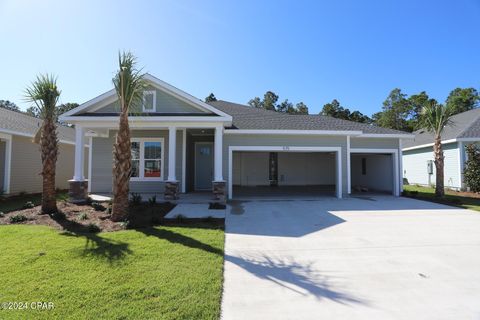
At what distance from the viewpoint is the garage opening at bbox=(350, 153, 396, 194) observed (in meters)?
14.8

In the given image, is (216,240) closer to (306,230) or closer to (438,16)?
(306,230)

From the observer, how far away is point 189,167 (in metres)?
13.7

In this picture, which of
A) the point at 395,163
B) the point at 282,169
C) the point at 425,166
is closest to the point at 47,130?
the point at 282,169

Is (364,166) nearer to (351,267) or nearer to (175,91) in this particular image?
(175,91)

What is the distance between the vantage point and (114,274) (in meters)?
3.87

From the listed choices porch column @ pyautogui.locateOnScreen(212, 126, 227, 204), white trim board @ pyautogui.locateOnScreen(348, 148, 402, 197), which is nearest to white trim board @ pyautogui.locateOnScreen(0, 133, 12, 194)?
porch column @ pyautogui.locateOnScreen(212, 126, 227, 204)

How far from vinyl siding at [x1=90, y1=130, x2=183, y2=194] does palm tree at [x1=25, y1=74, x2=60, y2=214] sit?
4681 mm

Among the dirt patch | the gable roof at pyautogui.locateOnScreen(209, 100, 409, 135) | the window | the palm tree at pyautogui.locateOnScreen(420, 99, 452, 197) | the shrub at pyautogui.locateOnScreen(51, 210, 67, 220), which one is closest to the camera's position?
the dirt patch

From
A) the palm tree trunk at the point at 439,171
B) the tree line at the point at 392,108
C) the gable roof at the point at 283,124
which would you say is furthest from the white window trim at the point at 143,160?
the tree line at the point at 392,108

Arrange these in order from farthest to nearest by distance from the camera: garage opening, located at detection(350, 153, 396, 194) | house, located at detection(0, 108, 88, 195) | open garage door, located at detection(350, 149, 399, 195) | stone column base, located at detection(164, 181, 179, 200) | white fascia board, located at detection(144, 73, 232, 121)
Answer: garage opening, located at detection(350, 153, 396, 194), open garage door, located at detection(350, 149, 399, 195), house, located at detection(0, 108, 88, 195), white fascia board, located at detection(144, 73, 232, 121), stone column base, located at detection(164, 181, 179, 200)

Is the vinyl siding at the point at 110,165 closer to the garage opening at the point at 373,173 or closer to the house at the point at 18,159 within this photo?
the house at the point at 18,159

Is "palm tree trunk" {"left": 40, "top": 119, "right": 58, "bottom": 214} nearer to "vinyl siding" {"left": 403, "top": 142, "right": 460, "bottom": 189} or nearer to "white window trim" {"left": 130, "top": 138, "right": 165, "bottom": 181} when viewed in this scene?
"white window trim" {"left": 130, "top": 138, "right": 165, "bottom": 181}

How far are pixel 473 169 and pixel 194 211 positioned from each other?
49.5ft

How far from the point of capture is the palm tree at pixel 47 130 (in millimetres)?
8008
